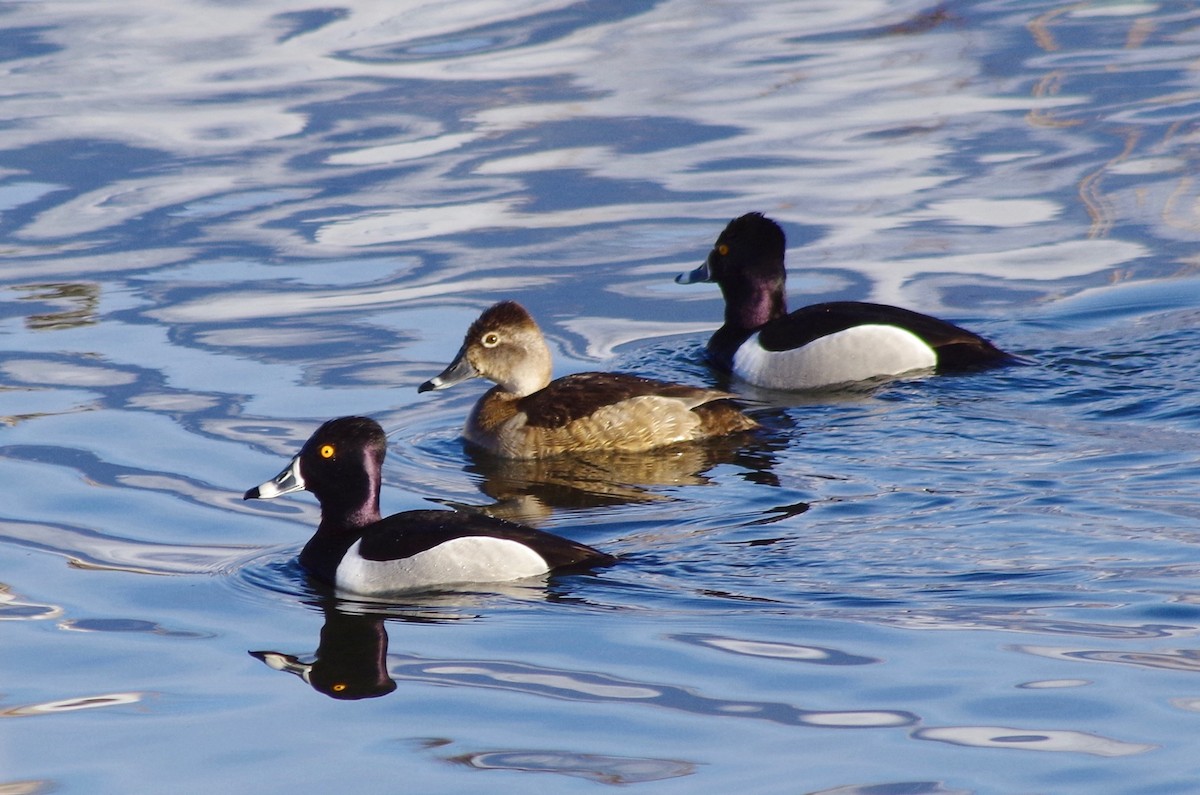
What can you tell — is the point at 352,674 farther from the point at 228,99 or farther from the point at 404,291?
the point at 228,99

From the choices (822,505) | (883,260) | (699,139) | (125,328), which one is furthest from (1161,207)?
(125,328)

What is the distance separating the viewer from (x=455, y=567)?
8.20 metres

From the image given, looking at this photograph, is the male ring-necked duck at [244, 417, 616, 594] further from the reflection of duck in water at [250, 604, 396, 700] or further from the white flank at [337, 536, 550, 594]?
the reflection of duck in water at [250, 604, 396, 700]

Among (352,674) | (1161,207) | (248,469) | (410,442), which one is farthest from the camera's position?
(1161,207)

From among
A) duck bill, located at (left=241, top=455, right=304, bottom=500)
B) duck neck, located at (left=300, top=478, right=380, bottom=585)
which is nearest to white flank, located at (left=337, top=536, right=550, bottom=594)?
duck neck, located at (left=300, top=478, right=380, bottom=585)

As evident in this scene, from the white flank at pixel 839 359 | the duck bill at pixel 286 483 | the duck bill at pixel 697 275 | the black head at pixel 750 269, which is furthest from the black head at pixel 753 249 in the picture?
the duck bill at pixel 286 483

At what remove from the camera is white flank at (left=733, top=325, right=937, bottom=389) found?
11.6 metres

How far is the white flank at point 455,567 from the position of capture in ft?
26.8

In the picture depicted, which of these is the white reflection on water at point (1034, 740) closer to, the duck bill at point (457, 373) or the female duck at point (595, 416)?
the female duck at point (595, 416)

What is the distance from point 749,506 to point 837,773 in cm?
329

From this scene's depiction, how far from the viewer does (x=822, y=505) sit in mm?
9172

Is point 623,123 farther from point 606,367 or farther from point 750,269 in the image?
point 606,367

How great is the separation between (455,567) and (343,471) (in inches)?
32.2

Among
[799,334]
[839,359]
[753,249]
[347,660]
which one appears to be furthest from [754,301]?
[347,660]
